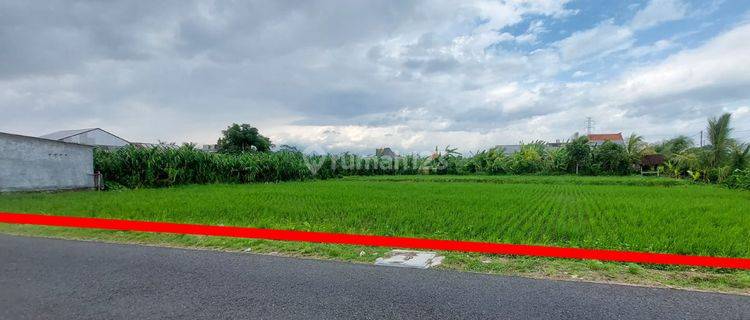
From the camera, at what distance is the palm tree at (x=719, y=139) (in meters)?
23.5

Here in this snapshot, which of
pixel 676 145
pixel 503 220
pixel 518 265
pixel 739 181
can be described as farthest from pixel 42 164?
pixel 676 145

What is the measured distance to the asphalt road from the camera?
9.46 feet

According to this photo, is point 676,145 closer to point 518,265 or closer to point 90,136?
point 518,265

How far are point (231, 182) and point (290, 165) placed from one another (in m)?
5.13

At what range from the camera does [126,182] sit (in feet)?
57.4

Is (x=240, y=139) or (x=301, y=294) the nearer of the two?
(x=301, y=294)

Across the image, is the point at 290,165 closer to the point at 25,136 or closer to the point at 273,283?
the point at 25,136

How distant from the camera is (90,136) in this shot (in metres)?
31.1

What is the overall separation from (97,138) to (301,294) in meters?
36.4

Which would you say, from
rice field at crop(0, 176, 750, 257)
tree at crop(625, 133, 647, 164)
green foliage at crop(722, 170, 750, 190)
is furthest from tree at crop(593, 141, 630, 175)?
rice field at crop(0, 176, 750, 257)

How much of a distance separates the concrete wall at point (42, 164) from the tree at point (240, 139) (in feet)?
71.0

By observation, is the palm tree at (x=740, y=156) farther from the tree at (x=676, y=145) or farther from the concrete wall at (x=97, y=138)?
the concrete wall at (x=97, y=138)

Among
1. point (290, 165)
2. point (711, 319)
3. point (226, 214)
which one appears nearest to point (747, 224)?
point (711, 319)

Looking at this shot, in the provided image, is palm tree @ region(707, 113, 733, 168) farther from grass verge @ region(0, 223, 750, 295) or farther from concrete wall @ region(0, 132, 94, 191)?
concrete wall @ region(0, 132, 94, 191)
